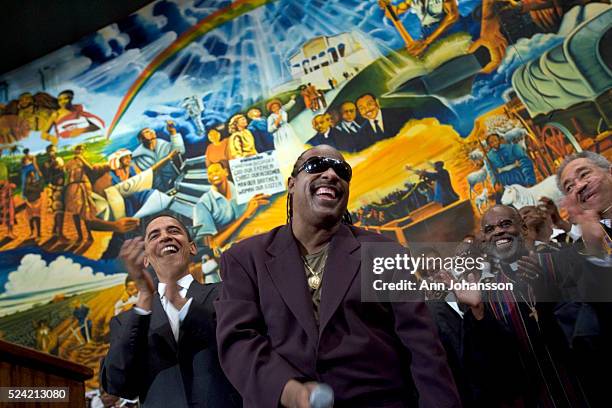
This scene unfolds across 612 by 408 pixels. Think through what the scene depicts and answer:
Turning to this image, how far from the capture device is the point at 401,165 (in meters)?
7.25

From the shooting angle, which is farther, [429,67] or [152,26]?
[152,26]

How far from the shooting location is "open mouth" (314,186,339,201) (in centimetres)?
273

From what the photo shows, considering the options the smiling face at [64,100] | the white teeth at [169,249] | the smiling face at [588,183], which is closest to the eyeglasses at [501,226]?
the smiling face at [588,183]

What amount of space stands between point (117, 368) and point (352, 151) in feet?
15.5

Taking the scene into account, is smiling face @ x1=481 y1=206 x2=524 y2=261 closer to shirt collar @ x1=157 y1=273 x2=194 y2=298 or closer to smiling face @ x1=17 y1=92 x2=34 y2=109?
shirt collar @ x1=157 y1=273 x2=194 y2=298

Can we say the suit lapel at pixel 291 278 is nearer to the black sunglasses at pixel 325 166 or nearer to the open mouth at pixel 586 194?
the black sunglasses at pixel 325 166

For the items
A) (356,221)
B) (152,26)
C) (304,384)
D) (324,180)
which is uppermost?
(152,26)

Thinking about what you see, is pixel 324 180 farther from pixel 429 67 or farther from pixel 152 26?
pixel 152 26

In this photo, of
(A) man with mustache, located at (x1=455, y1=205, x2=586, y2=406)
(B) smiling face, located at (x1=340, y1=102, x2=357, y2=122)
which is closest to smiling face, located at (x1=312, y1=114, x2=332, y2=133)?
(B) smiling face, located at (x1=340, y1=102, x2=357, y2=122)

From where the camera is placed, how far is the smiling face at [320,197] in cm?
269

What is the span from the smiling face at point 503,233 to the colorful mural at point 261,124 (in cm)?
296

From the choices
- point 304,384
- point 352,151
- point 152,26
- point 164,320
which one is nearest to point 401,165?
point 352,151

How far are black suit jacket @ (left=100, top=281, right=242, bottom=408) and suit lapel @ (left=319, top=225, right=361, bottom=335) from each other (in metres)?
0.88

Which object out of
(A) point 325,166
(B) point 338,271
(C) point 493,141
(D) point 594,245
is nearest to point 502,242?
(D) point 594,245
